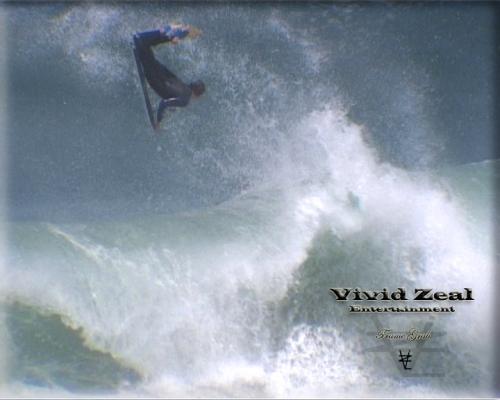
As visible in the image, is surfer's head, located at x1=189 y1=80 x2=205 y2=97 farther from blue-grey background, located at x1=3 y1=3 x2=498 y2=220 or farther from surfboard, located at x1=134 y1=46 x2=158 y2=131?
surfboard, located at x1=134 y1=46 x2=158 y2=131

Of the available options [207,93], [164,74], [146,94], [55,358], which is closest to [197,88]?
[207,93]

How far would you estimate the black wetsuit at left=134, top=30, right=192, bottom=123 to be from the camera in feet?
13.2

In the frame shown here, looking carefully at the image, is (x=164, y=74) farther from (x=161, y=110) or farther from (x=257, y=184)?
(x=257, y=184)

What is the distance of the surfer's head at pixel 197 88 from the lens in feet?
13.6

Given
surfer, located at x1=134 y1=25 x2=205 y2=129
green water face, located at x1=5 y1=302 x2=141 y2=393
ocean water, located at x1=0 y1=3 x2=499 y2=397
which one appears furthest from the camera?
surfer, located at x1=134 y1=25 x2=205 y2=129

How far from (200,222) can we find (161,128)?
840 millimetres

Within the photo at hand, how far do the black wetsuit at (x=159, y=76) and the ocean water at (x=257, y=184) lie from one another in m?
0.09

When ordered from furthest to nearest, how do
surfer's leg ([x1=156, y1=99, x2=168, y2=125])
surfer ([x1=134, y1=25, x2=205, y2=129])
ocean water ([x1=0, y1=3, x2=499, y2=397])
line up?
surfer's leg ([x1=156, y1=99, x2=168, y2=125]) < surfer ([x1=134, y1=25, x2=205, y2=129]) < ocean water ([x1=0, y1=3, x2=499, y2=397])

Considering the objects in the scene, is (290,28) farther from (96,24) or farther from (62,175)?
(62,175)

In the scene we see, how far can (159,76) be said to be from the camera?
4.08 metres

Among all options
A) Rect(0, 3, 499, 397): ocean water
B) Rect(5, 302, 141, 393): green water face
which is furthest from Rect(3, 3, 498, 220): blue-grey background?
Rect(5, 302, 141, 393): green water face

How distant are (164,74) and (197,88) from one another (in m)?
0.29

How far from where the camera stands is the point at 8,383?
12.0 ft

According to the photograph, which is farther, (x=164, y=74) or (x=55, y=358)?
(x=164, y=74)
